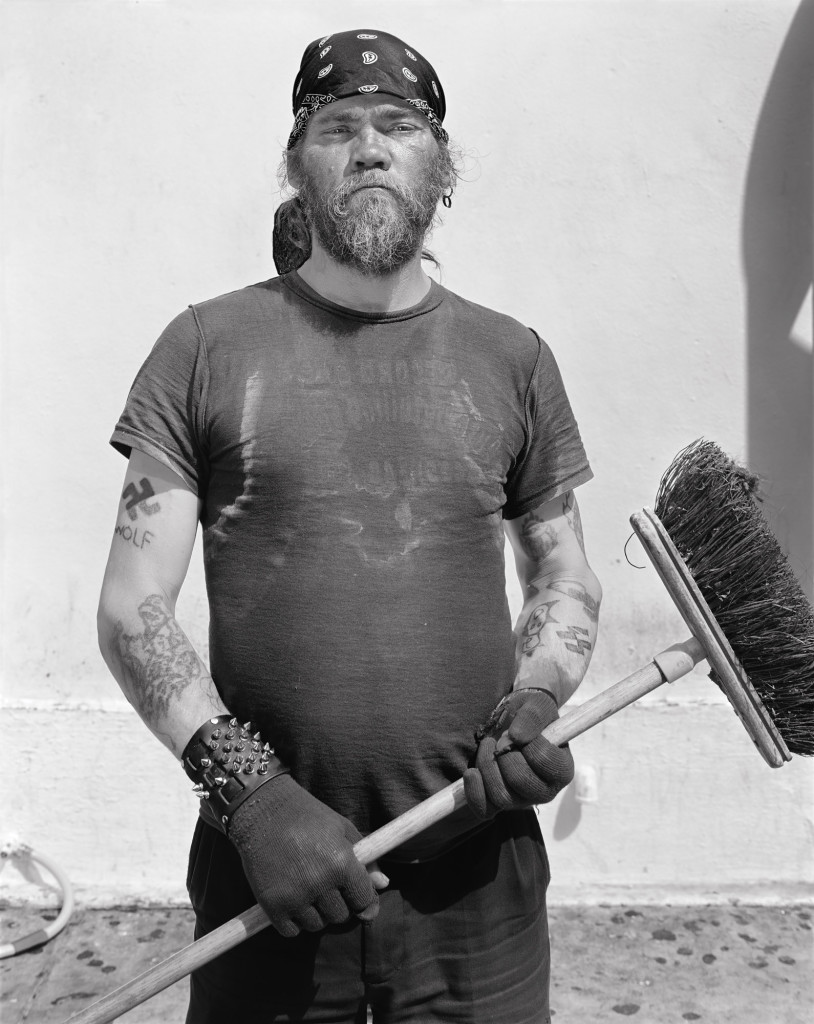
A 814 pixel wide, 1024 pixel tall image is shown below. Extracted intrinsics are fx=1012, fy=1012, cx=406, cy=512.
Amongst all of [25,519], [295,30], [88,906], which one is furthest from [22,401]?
[88,906]

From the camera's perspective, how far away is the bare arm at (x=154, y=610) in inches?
78.3

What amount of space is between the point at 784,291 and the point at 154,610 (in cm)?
287

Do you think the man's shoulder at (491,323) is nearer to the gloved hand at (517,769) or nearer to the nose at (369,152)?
the nose at (369,152)

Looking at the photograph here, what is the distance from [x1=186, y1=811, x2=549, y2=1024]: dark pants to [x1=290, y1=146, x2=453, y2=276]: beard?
49.0 inches

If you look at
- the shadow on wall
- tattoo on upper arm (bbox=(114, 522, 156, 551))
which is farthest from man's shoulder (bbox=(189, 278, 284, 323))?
the shadow on wall

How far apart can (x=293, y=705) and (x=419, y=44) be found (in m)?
2.72

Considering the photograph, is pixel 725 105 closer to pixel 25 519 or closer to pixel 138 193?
pixel 138 193

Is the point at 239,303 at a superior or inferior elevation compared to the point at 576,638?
superior

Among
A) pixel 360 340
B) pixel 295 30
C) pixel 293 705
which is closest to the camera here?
pixel 293 705

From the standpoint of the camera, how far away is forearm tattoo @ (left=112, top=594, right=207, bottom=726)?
1992 millimetres

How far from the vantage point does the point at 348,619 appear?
2.01 m

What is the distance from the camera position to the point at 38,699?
393 centimetres

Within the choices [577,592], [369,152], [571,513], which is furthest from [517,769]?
[369,152]

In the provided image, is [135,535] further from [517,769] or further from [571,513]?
[571,513]
